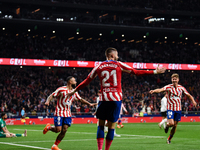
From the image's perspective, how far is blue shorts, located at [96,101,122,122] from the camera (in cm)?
717

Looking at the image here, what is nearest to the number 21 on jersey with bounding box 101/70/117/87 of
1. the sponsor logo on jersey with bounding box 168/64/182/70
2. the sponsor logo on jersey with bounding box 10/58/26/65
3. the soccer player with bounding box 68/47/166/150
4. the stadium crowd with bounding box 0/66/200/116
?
the soccer player with bounding box 68/47/166/150

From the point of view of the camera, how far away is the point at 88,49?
46844 mm

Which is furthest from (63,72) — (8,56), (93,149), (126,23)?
(93,149)

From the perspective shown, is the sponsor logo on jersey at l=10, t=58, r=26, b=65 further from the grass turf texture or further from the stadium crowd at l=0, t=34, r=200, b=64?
the grass turf texture


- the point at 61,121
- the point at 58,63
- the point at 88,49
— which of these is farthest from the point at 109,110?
the point at 88,49

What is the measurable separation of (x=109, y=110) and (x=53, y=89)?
3384 centimetres

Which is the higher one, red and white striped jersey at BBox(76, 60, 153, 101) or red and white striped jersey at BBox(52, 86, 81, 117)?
red and white striped jersey at BBox(76, 60, 153, 101)

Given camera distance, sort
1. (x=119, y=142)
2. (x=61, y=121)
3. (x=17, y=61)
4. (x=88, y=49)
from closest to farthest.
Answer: (x=61, y=121), (x=119, y=142), (x=17, y=61), (x=88, y=49)

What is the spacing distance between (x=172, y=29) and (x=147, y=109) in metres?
14.2

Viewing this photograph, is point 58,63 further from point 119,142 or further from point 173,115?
point 173,115

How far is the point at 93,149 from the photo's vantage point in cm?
1043

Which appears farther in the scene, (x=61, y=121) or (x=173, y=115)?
(x=173, y=115)

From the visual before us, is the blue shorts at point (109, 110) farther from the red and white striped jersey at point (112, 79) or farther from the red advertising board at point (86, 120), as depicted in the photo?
the red advertising board at point (86, 120)

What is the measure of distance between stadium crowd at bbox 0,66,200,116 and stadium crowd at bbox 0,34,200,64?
2138 mm
